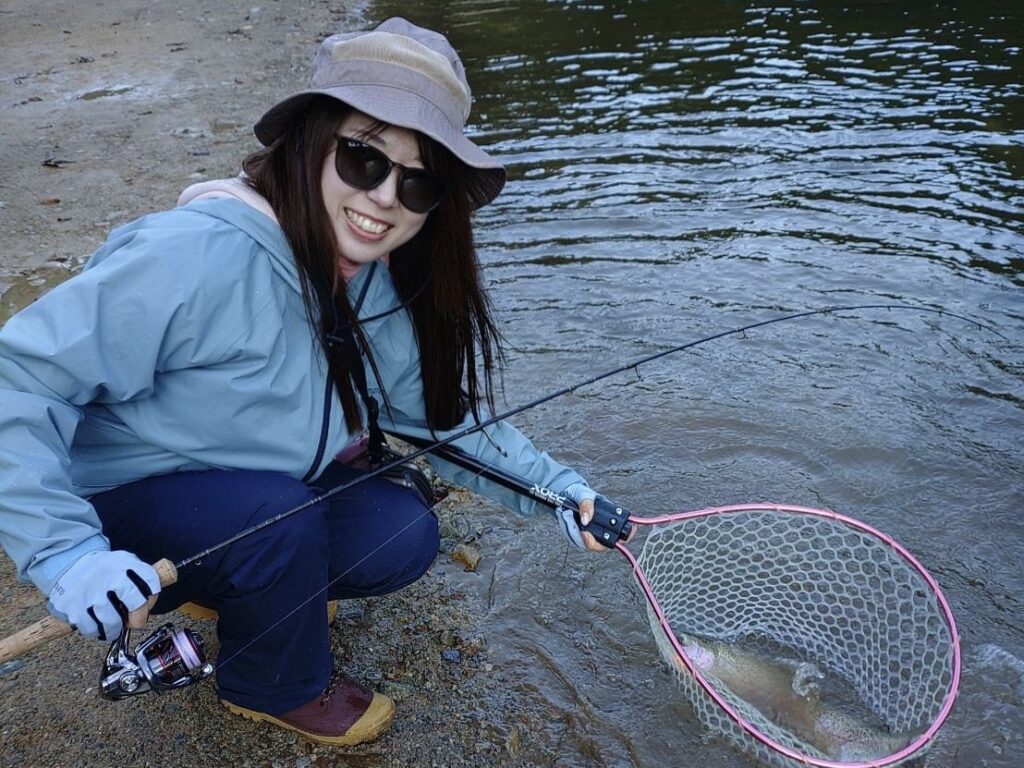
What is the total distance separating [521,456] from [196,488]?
1.12 metres

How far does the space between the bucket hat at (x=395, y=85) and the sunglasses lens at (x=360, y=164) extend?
134 mm

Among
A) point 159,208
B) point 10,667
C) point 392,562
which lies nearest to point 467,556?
point 392,562

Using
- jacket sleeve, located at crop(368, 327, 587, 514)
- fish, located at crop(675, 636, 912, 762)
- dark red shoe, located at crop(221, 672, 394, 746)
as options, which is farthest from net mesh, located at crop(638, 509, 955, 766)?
dark red shoe, located at crop(221, 672, 394, 746)

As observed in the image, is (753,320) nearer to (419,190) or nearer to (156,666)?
(419,190)

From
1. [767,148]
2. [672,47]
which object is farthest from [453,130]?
[672,47]

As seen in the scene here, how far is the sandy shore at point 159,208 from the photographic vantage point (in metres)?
2.89

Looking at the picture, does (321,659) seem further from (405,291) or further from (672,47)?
(672,47)

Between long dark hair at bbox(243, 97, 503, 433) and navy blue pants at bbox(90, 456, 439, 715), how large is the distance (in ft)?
1.35

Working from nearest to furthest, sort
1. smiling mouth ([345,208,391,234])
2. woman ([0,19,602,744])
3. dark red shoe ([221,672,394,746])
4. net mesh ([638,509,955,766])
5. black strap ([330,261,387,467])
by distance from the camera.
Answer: woman ([0,19,602,744]), smiling mouth ([345,208,391,234]), black strap ([330,261,387,467]), dark red shoe ([221,672,394,746]), net mesh ([638,509,955,766])

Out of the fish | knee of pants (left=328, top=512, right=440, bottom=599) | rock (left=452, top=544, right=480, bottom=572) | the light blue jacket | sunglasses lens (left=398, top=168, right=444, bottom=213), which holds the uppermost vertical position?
sunglasses lens (left=398, top=168, right=444, bottom=213)

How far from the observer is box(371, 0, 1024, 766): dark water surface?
351cm

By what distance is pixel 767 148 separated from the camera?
8414 millimetres

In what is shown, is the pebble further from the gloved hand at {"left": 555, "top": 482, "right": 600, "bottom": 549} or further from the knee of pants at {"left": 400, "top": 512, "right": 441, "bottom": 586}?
the gloved hand at {"left": 555, "top": 482, "right": 600, "bottom": 549}

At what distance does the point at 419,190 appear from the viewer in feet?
8.43
